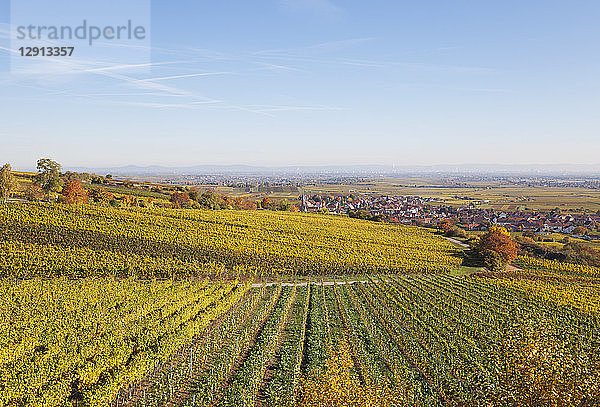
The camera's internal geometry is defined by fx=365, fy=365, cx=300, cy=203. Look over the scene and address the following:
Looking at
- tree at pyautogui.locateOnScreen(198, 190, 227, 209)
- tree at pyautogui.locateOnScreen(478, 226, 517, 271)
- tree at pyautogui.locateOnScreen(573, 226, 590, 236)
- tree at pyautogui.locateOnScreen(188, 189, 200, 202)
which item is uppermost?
tree at pyautogui.locateOnScreen(188, 189, 200, 202)

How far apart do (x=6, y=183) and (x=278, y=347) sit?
2713 inches

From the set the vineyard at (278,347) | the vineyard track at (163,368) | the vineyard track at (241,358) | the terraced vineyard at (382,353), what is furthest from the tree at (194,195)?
the vineyard track at (163,368)

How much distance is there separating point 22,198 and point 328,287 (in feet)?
227

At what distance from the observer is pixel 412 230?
93562 mm

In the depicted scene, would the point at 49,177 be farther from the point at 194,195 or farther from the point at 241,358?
the point at 241,358

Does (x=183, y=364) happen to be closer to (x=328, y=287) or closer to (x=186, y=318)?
(x=186, y=318)

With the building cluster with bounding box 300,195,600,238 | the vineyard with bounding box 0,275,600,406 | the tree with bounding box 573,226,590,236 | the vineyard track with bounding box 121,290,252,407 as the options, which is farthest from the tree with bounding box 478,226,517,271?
the tree with bounding box 573,226,590,236

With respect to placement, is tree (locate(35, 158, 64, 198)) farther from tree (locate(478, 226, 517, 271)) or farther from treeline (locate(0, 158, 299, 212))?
tree (locate(478, 226, 517, 271))

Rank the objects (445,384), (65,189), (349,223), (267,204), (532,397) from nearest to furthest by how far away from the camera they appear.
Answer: (532,397) < (445,384) < (65,189) < (349,223) < (267,204)

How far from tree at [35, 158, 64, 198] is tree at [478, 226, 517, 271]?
8789 centimetres

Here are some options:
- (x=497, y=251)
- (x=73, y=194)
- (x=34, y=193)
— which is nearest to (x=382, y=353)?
(x=497, y=251)

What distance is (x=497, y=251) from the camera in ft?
210

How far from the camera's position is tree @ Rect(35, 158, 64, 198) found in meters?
79.3

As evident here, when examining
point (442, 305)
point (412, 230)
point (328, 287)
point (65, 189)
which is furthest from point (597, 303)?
point (65, 189)
